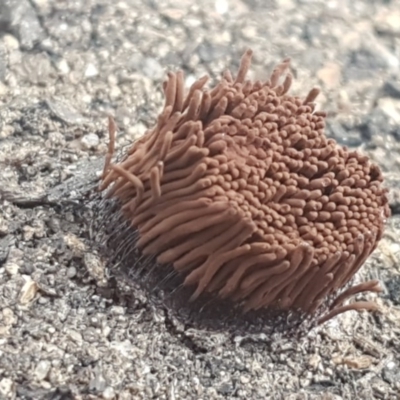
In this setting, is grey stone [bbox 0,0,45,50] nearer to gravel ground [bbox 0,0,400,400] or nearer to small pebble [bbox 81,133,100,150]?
gravel ground [bbox 0,0,400,400]

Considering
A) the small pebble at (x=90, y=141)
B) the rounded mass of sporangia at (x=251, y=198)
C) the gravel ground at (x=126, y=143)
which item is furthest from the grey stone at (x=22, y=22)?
the rounded mass of sporangia at (x=251, y=198)

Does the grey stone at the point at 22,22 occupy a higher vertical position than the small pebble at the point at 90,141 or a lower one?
higher

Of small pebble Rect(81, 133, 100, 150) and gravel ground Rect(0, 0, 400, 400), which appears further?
small pebble Rect(81, 133, 100, 150)

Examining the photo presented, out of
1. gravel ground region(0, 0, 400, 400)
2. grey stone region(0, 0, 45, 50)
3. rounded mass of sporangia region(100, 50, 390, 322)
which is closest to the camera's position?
rounded mass of sporangia region(100, 50, 390, 322)

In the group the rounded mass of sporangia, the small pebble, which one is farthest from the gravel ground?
the rounded mass of sporangia

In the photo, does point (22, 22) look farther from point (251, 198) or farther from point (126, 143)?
point (251, 198)

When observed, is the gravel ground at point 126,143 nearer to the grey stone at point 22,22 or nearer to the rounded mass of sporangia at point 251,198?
the grey stone at point 22,22

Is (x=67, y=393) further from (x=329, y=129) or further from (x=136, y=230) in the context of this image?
(x=329, y=129)
